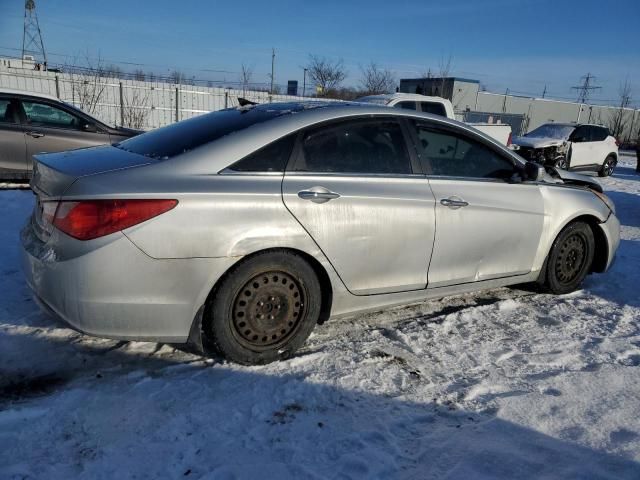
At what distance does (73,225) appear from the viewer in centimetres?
258

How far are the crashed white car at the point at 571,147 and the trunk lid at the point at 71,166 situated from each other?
42.9ft

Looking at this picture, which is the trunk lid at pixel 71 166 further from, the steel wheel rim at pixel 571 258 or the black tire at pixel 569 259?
the steel wheel rim at pixel 571 258

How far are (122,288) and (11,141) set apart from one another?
657cm

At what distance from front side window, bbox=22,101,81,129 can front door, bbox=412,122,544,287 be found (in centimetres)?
676

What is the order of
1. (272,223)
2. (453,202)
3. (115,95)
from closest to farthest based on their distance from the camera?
(272,223)
(453,202)
(115,95)

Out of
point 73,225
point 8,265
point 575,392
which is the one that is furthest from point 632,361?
point 8,265

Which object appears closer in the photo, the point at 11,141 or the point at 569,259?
the point at 569,259

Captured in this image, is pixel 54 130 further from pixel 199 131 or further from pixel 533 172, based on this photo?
pixel 533 172

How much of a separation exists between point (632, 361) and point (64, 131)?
8.26 m

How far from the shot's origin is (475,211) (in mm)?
3676

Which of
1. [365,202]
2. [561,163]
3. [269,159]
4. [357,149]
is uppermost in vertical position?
[561,163]

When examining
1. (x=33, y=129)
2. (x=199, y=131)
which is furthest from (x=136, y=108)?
(x=199, y=131)

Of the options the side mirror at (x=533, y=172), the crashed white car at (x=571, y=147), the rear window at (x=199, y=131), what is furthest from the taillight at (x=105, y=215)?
the crashed white car at (x=571, y=147)

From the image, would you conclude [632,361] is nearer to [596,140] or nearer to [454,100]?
[596,140]
